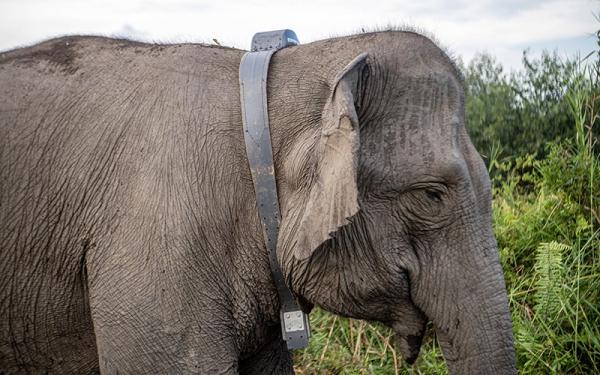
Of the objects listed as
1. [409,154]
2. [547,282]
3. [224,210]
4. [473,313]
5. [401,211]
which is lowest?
[547,282]

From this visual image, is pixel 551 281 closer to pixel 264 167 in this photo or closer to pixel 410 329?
pixel 410 329

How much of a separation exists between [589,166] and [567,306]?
102cm

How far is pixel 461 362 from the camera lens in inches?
118

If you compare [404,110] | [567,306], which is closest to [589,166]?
[567,306]

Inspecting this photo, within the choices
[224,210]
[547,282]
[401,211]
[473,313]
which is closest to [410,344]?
[473,313]

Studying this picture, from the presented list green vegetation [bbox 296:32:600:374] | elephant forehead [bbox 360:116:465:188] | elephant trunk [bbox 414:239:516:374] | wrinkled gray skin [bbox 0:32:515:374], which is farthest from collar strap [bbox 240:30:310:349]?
green vegetation [bbox 296:32:600:374]

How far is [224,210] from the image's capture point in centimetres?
308

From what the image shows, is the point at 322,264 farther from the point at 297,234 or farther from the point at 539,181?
the point at 539,181

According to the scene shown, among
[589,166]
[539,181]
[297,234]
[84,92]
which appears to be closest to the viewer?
[297,234]

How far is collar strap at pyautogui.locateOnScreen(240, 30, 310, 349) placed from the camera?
3.07m

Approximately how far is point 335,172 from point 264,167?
1.14 feet

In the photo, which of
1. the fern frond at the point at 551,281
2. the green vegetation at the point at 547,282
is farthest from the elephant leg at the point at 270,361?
the fern frond at the point at 551,281

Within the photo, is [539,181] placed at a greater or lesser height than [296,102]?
lesser

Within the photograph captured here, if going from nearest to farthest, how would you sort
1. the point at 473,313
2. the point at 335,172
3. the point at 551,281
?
the point at 335,172
the point at 473,313
the point at 551,281
